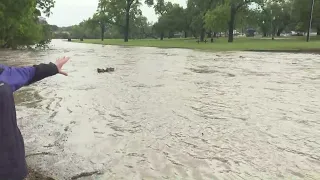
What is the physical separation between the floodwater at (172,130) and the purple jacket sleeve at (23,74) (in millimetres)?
2675

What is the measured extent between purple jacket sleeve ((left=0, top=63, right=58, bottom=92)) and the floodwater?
2.67 metres

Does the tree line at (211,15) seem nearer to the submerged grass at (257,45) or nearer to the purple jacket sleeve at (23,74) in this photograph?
the submerged grass at (257,45)

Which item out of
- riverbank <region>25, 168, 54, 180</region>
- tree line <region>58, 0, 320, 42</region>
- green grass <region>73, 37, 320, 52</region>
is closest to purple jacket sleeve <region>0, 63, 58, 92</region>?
riverbank <region>25, 168, 54, 180</region>

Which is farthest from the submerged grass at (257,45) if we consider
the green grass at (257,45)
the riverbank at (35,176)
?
the riverbank at (35,176)

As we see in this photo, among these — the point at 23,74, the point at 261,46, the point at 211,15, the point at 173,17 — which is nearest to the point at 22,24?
the point at 261,46

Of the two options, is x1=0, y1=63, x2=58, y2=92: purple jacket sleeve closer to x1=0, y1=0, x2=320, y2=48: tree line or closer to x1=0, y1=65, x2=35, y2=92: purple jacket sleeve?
x1=0, y1=65, x2=35, y2=92: purple jacket sleeve

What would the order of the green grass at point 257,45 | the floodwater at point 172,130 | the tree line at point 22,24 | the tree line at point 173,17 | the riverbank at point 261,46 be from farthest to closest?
the green grass at point 257,45, the riverbank at point 261,46, the tree line at point 173,17, the tree line at point 22,24, the floodwater at point 172,130

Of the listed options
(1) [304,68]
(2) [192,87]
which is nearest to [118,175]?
(2) [192,87]

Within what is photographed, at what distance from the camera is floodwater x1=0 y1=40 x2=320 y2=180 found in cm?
618

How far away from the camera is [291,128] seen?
8.82 meters

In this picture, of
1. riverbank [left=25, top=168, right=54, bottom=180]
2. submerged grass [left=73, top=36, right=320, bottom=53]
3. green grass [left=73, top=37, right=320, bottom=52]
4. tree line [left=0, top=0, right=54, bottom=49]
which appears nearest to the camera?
riverbank [left=25, top=168, right=54, bottom=180]

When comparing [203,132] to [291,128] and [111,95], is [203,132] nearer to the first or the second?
[291,128]

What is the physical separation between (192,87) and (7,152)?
1253 cm

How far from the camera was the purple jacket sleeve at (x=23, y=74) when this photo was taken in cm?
319
